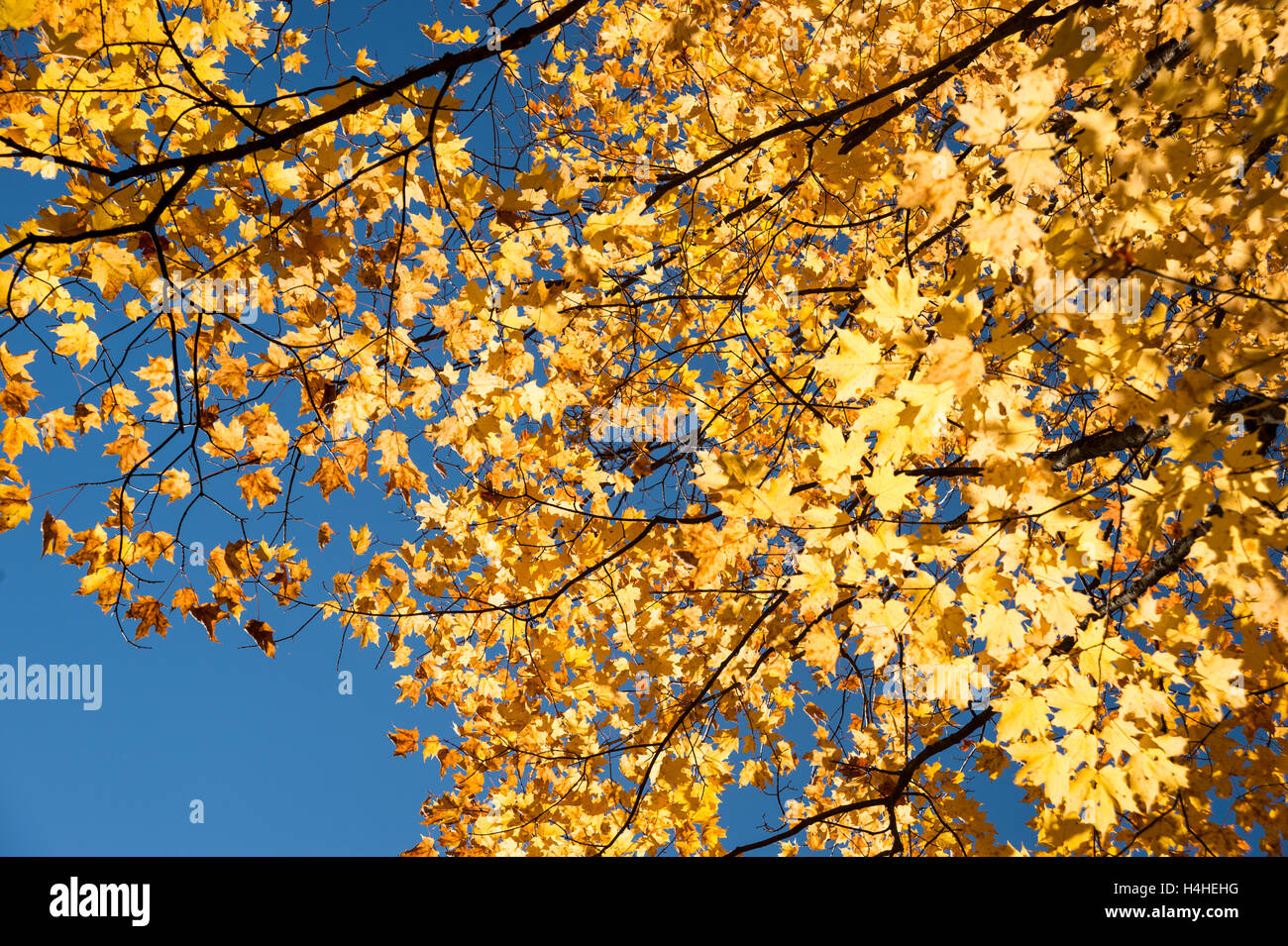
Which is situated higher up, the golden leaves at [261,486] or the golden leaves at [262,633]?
the golden leaves at [261,486]

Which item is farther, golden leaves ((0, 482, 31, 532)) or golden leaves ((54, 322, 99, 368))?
golden leaves ((54, 322, 99, 368))

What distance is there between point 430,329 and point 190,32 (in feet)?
4.42

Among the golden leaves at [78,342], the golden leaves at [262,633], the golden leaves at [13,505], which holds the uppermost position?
the golden leaves at [78,342]

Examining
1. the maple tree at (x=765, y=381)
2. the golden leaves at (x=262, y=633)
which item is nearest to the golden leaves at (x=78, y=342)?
the maple tree at (x=765, y=381)

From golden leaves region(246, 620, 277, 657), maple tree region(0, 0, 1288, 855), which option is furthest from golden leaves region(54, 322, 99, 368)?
golden leaves region(246, 620, 277, 657)

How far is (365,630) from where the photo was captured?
3.83 metres

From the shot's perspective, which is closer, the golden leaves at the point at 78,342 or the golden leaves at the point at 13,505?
the golden leaves at the point at 13,505

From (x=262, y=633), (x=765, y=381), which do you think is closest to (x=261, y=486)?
(x=262, y=633)

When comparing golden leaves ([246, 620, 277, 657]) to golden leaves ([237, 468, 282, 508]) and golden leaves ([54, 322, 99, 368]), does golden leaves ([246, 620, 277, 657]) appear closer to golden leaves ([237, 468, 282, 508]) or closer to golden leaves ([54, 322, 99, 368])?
golden leaves ([237, 468, 282, 508])

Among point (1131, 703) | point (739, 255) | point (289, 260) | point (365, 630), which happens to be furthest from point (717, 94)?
point (365, 630)

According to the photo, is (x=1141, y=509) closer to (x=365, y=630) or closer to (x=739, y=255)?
(x=739, y=255)

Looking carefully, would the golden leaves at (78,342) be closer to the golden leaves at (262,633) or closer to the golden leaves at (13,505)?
the golden leaves at (13,505)

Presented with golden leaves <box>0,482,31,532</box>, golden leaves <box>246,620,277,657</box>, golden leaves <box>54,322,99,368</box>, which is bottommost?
golden leaves <box>246,620,277,657</box>
